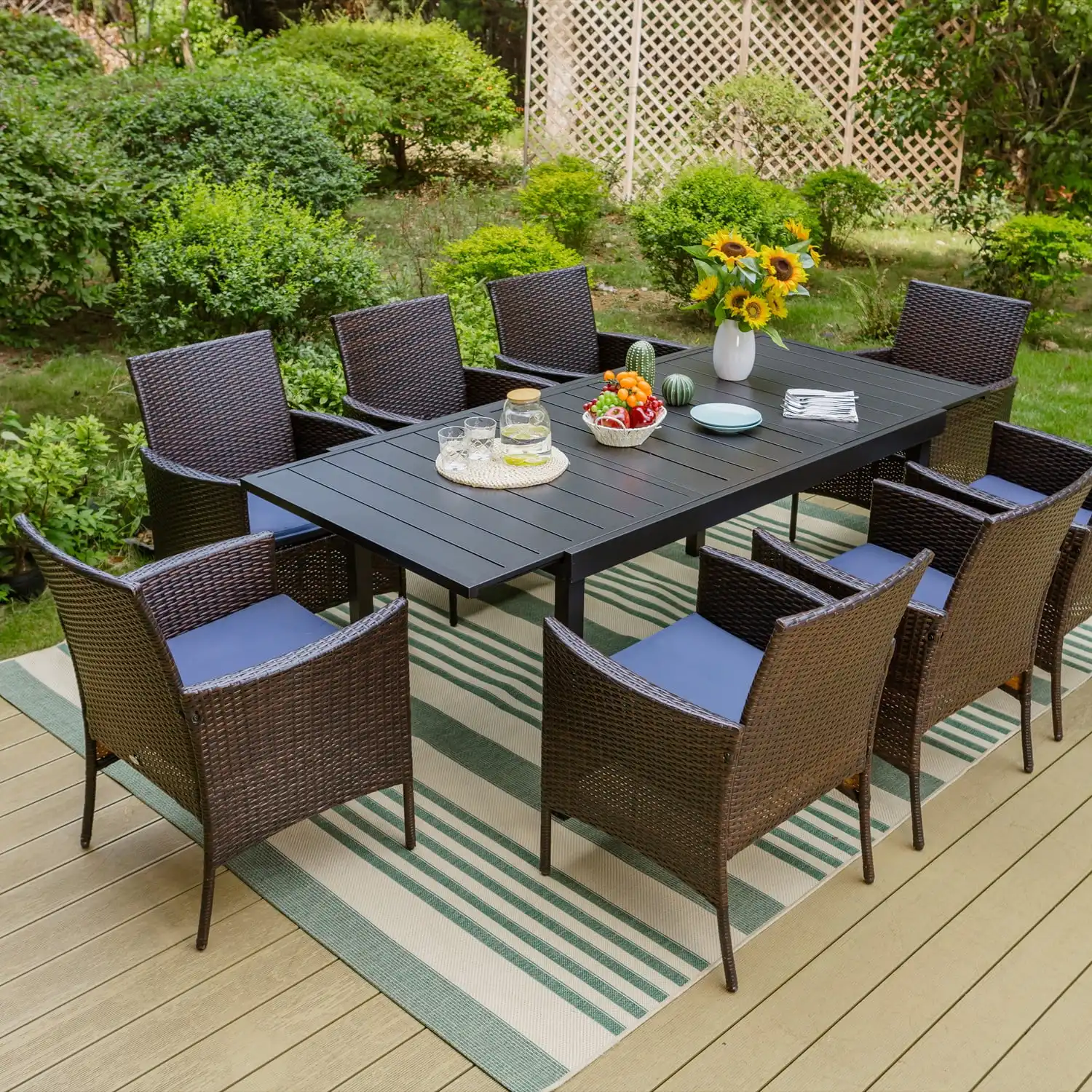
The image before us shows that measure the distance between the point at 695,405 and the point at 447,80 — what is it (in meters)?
7.05

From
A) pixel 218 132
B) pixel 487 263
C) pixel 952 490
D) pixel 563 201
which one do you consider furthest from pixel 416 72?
pixel 952 490

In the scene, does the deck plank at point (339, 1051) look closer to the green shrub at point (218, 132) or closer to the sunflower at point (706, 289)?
the sunflower at point (706, 289)

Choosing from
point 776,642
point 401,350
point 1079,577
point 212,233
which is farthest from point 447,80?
point 776,642

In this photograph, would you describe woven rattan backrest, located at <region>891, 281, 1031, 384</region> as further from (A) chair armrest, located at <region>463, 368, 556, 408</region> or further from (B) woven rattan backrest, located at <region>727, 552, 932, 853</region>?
(B) woven rattan backrest, located at <region>727, 552, 932, 853</region>

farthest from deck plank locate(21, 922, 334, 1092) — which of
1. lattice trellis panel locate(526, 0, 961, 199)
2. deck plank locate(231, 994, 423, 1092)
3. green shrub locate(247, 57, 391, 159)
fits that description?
lattice trellis panel locate(526, 0, 961, 199)

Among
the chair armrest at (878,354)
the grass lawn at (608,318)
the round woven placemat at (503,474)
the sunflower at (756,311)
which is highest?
the sunflower at (756,311)

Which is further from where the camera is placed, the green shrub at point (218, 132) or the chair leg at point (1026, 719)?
the green shrub at point (218, 132)

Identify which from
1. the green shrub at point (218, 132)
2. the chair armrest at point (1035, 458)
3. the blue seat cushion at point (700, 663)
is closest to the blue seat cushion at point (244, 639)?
the blue seat cushion at point (700, 663)

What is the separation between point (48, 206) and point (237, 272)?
97cm

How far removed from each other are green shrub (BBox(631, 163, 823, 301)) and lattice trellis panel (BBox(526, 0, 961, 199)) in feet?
7.38

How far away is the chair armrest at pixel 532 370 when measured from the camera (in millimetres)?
4207

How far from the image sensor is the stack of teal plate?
11.1ft

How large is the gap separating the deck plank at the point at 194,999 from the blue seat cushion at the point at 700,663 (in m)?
0.91

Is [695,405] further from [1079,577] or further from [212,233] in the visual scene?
[212,233]
